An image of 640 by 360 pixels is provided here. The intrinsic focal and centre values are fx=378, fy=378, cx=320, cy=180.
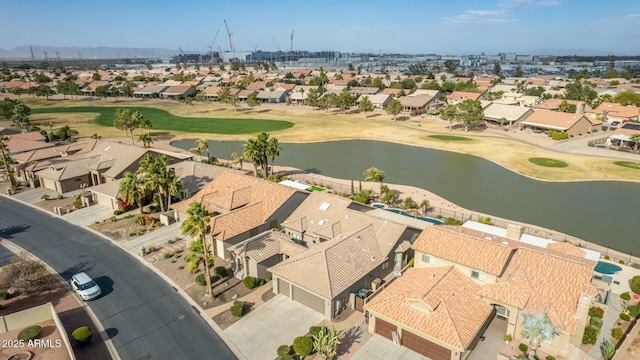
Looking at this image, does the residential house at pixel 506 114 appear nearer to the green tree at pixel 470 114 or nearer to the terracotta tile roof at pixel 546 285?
the green tree at pixel 470 114

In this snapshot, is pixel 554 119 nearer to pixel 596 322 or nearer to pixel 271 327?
pixel 596 322

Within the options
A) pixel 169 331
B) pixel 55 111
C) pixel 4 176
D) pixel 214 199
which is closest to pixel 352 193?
pixel 214 199

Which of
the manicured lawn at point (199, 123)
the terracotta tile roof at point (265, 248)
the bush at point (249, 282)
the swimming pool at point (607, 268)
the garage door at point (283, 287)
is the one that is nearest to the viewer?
the garage door at point (283, 287)

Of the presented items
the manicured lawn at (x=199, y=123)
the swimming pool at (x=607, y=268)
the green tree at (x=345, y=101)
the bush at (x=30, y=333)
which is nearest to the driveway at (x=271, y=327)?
the bush at (x=30, y=333)

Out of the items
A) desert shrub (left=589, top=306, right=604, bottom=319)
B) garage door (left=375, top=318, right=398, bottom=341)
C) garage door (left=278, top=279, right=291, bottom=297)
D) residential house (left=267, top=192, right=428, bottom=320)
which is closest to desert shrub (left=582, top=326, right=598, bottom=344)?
desert shrub (left=589, top=306, right=604, bottom=319)

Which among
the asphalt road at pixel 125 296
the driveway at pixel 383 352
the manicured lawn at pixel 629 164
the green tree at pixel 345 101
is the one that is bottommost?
the driveway at pixel 383 352

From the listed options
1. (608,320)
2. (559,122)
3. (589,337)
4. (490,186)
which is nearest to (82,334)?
(589,337)

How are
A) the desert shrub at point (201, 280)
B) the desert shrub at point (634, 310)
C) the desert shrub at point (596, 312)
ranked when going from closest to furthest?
the desert shrub at point (596, 312) → the desert shrub at point (634, 310) → the desert shrub at point (201, 280)

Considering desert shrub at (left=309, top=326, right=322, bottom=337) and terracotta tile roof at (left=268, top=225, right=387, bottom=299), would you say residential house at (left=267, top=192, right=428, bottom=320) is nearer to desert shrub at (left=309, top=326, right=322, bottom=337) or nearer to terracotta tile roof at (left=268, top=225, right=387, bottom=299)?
terracotta tile roof at (left=268, top=225, right=387, bottom=299)
